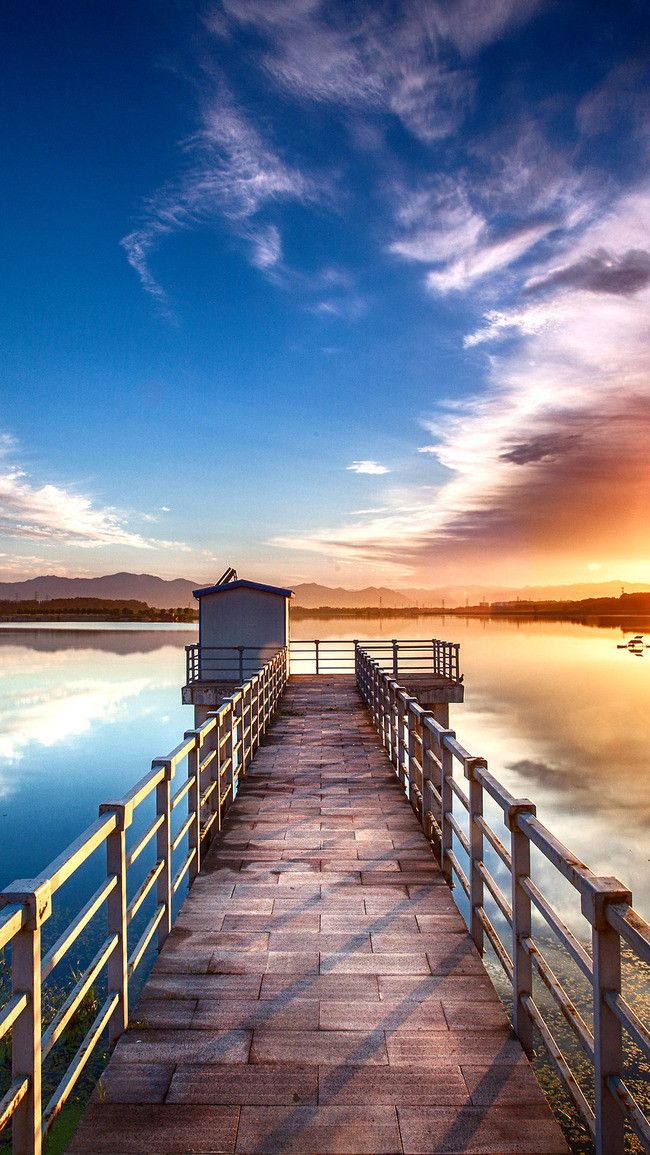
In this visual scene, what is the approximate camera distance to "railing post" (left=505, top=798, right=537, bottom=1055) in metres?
3.52

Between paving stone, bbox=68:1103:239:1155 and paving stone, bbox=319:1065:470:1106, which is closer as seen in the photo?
paving stone, bbox=68:1103:239:1155

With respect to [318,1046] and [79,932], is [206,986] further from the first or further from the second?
[79,932]

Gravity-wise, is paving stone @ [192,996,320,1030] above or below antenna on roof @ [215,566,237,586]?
below

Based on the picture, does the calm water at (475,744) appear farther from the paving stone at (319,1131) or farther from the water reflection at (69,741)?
the paving stone at (319,1131)

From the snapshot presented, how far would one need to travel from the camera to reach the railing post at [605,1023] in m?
2.52

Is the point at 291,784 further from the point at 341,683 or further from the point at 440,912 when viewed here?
the point at 341,683

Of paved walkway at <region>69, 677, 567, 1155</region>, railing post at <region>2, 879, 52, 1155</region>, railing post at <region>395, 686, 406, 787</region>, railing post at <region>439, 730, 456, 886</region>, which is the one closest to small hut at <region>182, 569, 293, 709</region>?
railing post at <region>395, 686, 406, 787</region>

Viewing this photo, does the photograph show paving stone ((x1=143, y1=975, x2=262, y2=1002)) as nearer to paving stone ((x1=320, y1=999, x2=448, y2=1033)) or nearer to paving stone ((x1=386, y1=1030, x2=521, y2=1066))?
paving stone ((x1=320, y1=999, x2=448, y2=1033))

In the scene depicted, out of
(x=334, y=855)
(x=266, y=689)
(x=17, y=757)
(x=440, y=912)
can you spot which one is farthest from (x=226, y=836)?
(x=17, y=757)

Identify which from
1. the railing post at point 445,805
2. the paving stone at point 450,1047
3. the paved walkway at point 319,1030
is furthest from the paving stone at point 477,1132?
the railing post at point 445,805

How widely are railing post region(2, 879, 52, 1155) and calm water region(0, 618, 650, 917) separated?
13883 millimetres

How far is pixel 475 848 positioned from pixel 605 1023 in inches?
76.8

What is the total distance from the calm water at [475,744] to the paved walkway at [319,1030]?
10.8 m

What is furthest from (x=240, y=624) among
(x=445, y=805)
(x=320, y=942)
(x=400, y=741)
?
(x=320, y=942)
